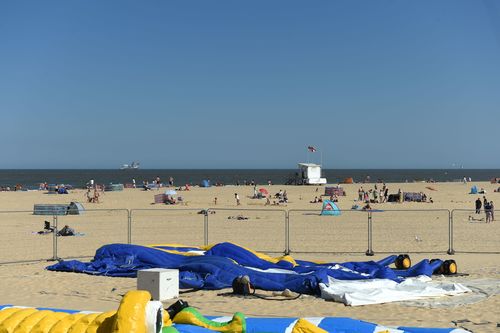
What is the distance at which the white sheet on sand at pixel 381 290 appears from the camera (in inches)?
476

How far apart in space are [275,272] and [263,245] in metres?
7.16

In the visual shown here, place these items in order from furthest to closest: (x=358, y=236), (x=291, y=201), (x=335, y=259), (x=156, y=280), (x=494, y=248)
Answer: (x=291, y=201) < (x=358, y=236) < (x=494, y=248) < (x=335, y=259) < (x=156, y=280)

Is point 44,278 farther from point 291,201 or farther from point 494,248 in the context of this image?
point 291,201

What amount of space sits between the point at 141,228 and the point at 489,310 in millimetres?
18647

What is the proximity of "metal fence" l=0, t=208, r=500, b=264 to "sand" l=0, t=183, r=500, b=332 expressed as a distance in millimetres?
40

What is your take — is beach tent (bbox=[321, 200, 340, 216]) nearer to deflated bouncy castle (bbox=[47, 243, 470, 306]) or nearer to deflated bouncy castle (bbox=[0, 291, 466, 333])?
deflated bouncy castle (bbox=[47, 243, 470, 306])

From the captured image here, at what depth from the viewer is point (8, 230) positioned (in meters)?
26.9

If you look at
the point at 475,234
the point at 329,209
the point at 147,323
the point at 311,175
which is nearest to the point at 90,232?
the point at 329,209

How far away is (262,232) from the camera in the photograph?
2575 cm

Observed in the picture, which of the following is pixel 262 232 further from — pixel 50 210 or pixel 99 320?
pixel 99 320

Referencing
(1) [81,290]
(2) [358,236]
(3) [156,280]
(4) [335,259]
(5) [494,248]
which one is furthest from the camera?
(2) [358,236]

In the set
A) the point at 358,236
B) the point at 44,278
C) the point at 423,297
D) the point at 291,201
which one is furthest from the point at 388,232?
the point at 291,201

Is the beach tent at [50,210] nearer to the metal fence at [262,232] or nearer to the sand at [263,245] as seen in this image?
the metal fence at [262,232]

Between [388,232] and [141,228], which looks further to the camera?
[141,228]
